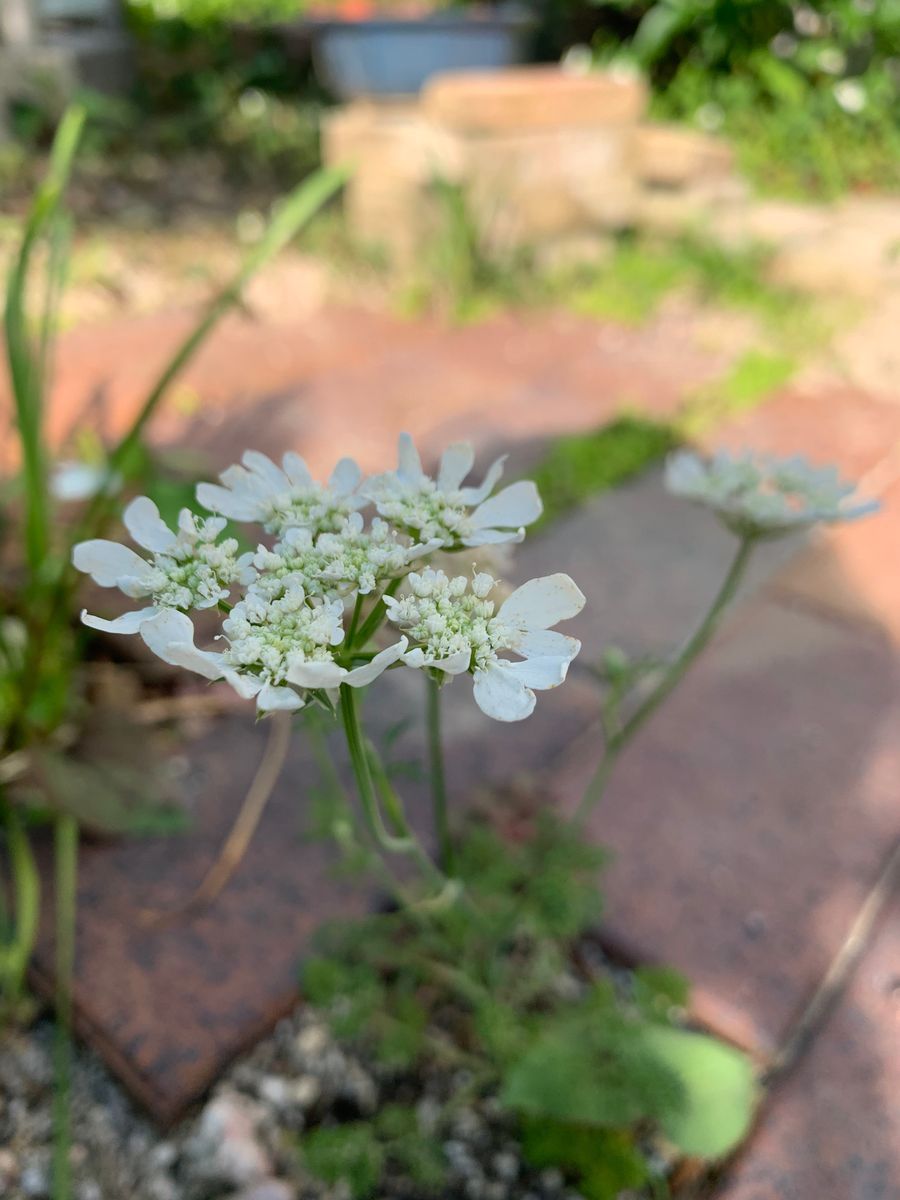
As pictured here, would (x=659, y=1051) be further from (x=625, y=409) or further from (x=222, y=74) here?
(x=222, y=74)

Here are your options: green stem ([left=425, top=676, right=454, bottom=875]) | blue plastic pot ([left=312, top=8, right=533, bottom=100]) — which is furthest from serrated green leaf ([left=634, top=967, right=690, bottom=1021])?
blue plastic pot ([left=312, top=8, right=533, bottom=100])

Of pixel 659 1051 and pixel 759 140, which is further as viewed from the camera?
pixel 759 140

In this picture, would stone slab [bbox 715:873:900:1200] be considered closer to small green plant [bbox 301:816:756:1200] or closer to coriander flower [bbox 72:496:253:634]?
small green plant [bbox 301:816:756:1200]

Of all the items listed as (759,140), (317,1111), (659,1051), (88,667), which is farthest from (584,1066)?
(759,140)

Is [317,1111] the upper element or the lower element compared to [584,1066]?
lower

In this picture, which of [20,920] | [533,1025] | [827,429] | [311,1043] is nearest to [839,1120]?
[533,1025]

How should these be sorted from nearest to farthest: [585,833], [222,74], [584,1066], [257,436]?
[584,1066] → [585,833] → [257,436] → [222,74]

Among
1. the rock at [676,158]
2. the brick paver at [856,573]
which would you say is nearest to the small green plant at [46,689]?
the brick paver at [856,573]
